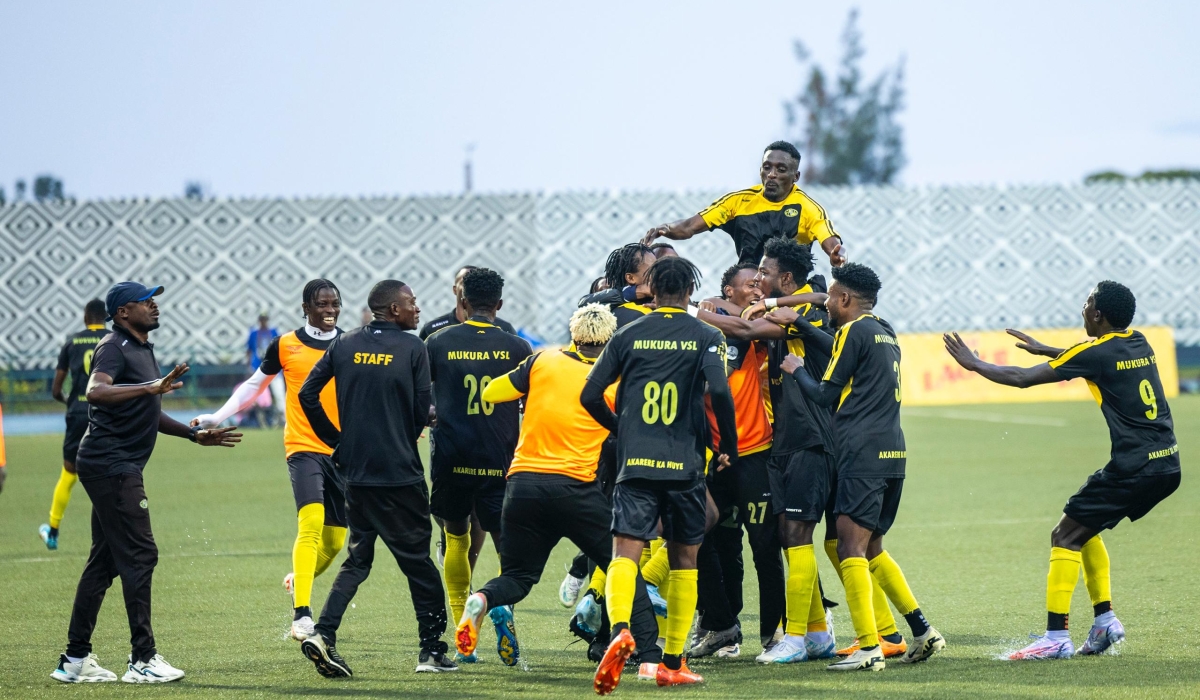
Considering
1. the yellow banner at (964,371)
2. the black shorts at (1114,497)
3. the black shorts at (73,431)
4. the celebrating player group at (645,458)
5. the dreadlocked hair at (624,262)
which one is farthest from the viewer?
the yellow banner at (964,371)

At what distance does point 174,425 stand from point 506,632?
238cm

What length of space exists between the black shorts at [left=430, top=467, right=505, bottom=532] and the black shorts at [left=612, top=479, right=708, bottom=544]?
1.41m

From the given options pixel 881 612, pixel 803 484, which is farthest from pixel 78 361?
pixel 881 612

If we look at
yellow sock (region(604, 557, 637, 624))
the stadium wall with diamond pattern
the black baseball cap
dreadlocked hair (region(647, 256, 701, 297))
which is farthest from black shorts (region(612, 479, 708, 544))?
the stadium wall with diamond pattern

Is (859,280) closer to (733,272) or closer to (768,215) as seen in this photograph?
(733,272)

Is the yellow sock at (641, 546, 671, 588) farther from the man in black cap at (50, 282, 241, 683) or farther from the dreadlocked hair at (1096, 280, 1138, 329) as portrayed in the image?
the dreadlocked hair at (1096, 280, 1138, 329)

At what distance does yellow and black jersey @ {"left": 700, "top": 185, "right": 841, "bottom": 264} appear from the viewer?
9.02 m

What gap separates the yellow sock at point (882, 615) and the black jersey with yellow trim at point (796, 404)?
35.2 inches

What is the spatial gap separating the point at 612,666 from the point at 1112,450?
320 cm

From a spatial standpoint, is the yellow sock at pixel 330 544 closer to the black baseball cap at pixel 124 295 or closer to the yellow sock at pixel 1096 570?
the black baseball cap at pixel 124 295

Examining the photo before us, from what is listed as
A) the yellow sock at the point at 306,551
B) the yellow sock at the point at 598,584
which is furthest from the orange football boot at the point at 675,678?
the yellow sock at the point at 306,551

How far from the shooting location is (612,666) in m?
6.12

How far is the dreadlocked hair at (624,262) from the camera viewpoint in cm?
812

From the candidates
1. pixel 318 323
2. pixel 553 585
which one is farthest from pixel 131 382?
pixel 553 585
